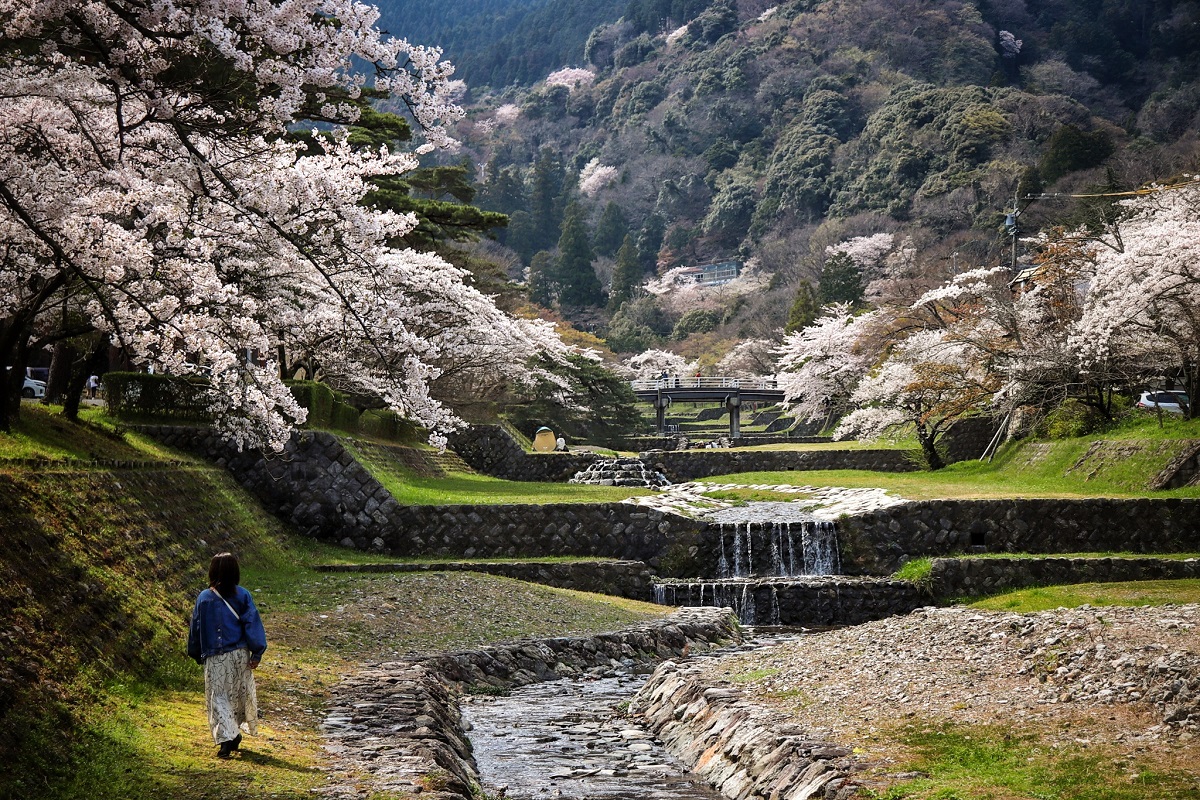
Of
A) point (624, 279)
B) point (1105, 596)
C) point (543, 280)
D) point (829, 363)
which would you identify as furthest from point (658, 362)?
point (1105, 596)

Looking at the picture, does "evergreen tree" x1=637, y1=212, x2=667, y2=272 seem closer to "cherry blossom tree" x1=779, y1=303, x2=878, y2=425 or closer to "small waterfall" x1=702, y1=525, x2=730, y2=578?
"cherry blossom tree" x1=779, y1=303, x2=878, y2=425

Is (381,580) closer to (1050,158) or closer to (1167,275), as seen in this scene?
(1167,275)

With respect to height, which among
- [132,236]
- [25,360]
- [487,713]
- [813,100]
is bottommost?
[487,713]

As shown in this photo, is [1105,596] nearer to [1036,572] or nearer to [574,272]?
[1036,572]

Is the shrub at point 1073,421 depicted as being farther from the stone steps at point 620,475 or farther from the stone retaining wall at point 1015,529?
the stone steps at point 620,475

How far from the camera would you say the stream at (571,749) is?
8.02 metres

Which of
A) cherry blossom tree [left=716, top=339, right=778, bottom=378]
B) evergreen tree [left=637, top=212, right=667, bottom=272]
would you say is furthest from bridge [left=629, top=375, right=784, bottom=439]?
evergreen tree [left=637, top=212, right=667, bottom=272]

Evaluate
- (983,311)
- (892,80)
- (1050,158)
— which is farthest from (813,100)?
(983,311)

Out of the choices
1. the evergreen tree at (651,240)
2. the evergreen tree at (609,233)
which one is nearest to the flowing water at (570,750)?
the evergreen tree at (609,233)

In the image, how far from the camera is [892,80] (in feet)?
307

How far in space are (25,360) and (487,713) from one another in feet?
25.2

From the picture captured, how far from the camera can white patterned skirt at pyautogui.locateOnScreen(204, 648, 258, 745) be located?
6582mm

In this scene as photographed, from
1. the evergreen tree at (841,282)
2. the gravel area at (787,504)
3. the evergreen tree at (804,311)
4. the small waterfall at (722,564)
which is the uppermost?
the evergreen tree at (841,282)

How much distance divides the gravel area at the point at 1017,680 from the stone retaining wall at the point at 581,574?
7.32 metres
